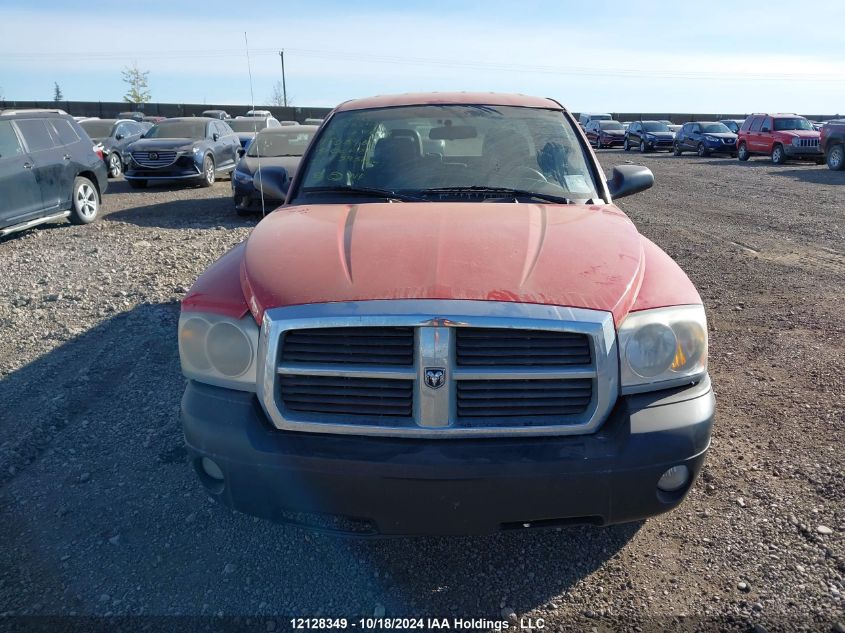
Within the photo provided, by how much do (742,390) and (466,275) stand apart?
2.79m

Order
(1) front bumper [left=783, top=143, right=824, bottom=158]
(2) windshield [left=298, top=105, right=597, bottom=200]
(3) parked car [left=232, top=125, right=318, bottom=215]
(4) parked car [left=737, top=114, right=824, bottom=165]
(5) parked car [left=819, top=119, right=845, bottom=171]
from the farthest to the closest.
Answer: (4) parked car [left=737, top=114, right=824, bottom=165], (1) front bumper [left=783, top=143, right=824, bottom=158], (5) parked car [left=819, top=119, right=845, bottom=171], (3) parked car [left=232, top=125, right=318, bottom=215], (2) windshield [left=298, top=105, right=597, bottom=200]

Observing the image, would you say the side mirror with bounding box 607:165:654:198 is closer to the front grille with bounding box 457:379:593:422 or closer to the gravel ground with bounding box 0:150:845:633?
the gravel ground with bounding box 0:150:845:633

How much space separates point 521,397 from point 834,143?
21.4m

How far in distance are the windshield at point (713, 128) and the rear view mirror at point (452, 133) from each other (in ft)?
89.7

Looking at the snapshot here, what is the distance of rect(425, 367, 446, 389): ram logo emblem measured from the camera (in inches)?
87.4

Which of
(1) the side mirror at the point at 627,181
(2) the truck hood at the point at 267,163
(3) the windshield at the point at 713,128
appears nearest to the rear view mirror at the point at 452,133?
(1) the side mirror at the point at 627,181

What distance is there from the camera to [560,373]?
225cm

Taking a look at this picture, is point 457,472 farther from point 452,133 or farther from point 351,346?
point 452,133

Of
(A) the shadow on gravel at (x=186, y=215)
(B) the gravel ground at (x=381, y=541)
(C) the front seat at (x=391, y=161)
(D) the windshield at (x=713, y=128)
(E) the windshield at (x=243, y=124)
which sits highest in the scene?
(C) the front seat at (x=391, y=161)

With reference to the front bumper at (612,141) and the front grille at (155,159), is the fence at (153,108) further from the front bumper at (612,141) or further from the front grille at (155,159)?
the front grille at (155,159)

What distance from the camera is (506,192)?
352 cm

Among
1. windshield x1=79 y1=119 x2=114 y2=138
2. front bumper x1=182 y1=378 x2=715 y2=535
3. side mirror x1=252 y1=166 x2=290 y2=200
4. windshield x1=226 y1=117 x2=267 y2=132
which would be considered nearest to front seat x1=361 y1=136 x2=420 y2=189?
side mirror x1=252 y1=166 x2=290 y2=200

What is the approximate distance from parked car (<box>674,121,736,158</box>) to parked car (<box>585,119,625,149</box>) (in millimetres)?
5773

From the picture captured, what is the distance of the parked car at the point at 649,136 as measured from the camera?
31.8 m
